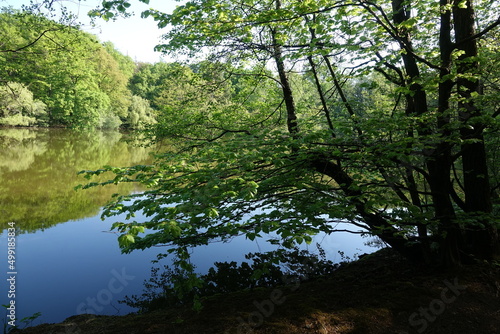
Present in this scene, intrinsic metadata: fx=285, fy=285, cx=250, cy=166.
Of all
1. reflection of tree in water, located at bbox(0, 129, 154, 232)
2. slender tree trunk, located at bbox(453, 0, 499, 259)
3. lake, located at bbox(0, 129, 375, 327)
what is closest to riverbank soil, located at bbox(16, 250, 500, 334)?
slender tree trunk, located at bbox(453, 0, 499, 259)

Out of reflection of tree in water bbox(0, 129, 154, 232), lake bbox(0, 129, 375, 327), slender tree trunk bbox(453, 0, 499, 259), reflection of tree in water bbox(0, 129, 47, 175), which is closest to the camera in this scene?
slender tree trunk bbox(453, 0, 499, 259)

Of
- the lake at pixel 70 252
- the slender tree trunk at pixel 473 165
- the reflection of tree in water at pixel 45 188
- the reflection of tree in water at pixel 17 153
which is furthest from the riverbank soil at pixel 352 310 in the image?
the reflection of tree in water at pixel 17 153

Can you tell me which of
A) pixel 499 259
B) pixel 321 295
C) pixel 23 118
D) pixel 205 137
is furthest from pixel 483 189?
pixel 23 118

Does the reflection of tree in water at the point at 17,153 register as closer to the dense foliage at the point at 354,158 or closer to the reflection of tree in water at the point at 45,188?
the reflection of tree in water at the point at 45,188

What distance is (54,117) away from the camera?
36.8 metres

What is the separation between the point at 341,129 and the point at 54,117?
42374 mm

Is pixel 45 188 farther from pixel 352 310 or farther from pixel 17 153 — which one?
pixel 352 310

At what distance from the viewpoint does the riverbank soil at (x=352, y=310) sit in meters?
3.46

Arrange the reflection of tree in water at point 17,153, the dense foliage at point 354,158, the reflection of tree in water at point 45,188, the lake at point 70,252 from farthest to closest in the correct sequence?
the reflection of tree in water at point 17,153
the reflection of tree in water at point 45,188
the lake at point 70,252
the dense foliage at point 354,158

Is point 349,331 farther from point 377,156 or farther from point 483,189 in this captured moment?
point 483,189

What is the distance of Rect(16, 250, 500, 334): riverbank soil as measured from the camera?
3.46 meters

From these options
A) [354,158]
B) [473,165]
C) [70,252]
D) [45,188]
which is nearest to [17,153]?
[45,188]

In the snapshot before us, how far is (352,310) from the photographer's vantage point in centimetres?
379

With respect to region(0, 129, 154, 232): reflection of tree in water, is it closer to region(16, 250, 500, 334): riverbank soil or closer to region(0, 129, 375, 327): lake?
region(0, 129, 375, 327): lake
